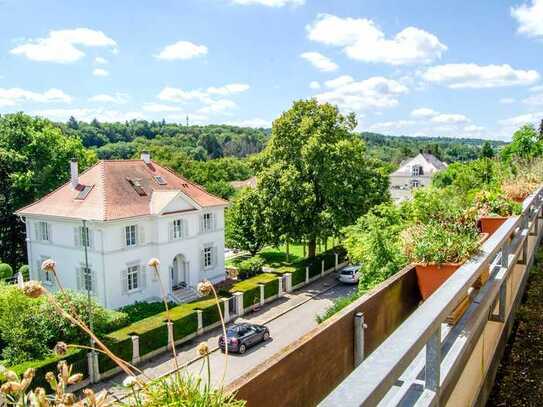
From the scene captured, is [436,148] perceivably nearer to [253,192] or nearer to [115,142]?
[115,142]

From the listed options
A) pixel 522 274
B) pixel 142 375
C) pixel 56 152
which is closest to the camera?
pixel 142 375

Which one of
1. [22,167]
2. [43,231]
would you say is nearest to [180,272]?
[43,231]

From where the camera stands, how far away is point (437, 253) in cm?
449

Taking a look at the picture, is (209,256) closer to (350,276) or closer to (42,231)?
(350,276)

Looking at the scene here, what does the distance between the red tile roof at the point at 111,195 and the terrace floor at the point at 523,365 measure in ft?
66.3

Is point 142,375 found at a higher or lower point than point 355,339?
higher

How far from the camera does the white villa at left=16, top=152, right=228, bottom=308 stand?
23.0 m

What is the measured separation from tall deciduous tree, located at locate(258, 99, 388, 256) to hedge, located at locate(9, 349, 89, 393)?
14.1 metres

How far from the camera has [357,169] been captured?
28.9 metres

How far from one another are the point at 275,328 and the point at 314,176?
10504 mm

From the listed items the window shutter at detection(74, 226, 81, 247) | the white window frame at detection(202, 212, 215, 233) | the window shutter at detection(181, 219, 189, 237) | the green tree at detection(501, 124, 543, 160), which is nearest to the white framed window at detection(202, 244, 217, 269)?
the white window frame at detection(202, 212, 215, 233)

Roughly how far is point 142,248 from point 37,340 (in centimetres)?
810

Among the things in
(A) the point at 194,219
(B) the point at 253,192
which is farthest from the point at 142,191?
(B) the point at 253,192

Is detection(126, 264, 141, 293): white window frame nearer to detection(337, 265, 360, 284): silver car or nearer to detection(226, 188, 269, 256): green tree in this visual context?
detection(226, 188, 269, 256): green tree
